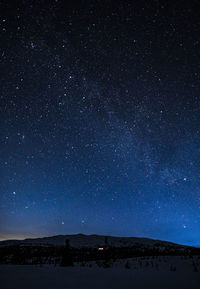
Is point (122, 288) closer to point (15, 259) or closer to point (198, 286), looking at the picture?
point (198, 286)

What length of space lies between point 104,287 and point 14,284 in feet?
8.41

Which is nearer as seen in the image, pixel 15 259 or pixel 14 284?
pixel 14 284

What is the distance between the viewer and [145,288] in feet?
20.3

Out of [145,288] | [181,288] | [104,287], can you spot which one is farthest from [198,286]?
[104,287]

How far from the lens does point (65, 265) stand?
1243cm

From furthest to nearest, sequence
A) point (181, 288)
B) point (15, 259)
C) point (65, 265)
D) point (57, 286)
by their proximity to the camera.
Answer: point (15, 259) < point (65, 265) < point (57, 286) < point (181, 288)

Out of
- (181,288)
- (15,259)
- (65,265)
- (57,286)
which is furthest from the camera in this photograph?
(15,259)

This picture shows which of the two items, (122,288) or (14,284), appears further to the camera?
(14,284)

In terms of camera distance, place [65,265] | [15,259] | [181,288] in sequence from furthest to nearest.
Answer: [15,259] < [65,265] < [181,288]

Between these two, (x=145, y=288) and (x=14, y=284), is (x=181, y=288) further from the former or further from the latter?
(x=14, y=284)

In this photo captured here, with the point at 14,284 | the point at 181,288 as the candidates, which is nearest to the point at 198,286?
the point at 181,288

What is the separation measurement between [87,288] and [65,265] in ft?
22.2

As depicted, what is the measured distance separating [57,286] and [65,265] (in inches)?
247

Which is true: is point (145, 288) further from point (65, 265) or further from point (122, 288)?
point (65, 265)
